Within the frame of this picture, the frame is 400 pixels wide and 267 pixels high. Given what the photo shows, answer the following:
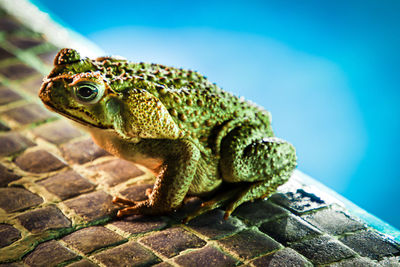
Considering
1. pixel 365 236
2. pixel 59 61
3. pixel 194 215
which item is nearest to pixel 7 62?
pixel 59 61

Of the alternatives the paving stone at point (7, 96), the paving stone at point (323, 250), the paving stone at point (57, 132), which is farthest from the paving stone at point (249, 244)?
the paving stone at point (7, 96)

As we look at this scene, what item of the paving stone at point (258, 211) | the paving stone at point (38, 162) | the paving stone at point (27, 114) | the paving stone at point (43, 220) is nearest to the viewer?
the paving stone at point (43, 220)

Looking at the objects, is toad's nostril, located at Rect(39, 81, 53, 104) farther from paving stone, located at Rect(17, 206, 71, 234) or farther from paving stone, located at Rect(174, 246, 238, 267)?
paving stone, located at Rect(174, 246, 238, 267)

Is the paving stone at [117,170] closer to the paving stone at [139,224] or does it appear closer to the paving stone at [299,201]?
the paving stone at [139,224]

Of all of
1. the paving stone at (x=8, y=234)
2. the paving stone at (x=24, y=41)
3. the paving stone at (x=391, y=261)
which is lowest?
the paving stone at (x=8, y=234)

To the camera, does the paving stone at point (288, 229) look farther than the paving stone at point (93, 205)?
No

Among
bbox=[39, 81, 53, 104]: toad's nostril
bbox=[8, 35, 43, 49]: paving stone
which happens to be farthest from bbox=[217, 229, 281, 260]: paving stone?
bbox=[8, 35, 43, 49]: paving stone
